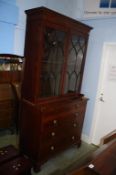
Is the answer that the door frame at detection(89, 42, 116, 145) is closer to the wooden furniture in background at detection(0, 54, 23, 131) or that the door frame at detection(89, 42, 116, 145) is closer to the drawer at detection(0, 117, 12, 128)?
the wooden furniture in background at detection(0, 54, 23, 131)

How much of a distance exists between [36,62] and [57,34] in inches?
20.6

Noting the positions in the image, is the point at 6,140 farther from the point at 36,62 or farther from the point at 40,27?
the point at 40,27

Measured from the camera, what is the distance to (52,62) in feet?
8.16

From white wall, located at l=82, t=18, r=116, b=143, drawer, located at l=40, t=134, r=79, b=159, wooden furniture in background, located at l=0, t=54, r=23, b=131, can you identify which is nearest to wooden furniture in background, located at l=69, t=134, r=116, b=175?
drawer, located at l=40, t=134, r=79, b=159

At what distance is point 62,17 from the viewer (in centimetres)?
232

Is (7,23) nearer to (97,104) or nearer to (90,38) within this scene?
(90,38)

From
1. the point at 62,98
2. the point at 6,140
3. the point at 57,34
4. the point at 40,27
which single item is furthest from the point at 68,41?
the point at 6,140

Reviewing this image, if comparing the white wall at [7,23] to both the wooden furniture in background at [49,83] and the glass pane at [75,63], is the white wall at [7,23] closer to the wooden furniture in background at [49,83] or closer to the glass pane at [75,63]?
the wooden furniture in background at [49,83]

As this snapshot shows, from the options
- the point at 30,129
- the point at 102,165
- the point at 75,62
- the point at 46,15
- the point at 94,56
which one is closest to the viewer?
the point at 102,165

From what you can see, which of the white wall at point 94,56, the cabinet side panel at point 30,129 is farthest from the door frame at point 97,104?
the cabinet side panel at point 30,129

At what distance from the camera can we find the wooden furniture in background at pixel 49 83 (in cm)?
224

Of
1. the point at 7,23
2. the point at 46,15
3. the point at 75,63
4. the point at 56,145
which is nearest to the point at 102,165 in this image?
the point at 56,145

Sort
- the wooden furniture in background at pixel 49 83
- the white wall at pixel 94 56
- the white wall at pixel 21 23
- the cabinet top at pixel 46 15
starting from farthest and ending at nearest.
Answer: the white wall at pixel 94 56
the white wall at pixel 21 23
the wooden furniture in background at pixel 49 83
the cabinet top at pixel 46 15

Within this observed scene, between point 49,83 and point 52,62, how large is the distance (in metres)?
→ 0.31
